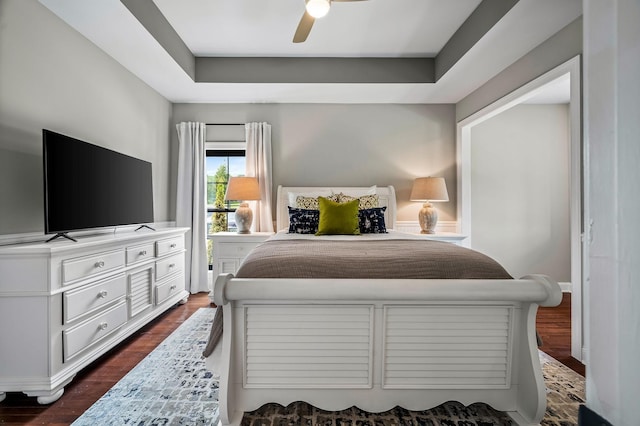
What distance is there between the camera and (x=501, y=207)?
4098 millimetres

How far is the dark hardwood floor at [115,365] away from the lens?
1632 millimetres

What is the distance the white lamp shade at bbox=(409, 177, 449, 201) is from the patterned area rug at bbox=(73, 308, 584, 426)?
6.74 feet

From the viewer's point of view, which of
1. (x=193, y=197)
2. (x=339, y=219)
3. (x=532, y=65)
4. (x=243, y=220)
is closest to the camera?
(x=532, y=65)

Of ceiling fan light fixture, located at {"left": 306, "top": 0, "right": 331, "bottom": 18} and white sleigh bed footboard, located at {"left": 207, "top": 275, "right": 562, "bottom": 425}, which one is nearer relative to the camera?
white sleigh bed footboard, located at {"left": 207, "top": 275, "right": 562, "bottom": 425}

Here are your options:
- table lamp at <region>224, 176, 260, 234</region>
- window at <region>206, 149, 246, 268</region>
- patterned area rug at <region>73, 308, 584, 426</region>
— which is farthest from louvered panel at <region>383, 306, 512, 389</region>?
window at <region>206, 149, 246, 268</region>

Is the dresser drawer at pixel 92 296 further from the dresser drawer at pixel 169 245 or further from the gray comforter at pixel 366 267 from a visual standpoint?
the gray comforter at pixel 366 267

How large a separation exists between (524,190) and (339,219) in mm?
2720

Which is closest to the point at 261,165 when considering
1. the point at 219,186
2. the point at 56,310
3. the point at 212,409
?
the point at 219,186

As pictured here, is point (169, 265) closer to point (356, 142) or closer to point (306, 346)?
point (306, 346)

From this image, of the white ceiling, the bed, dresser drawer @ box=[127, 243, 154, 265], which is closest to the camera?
the bed

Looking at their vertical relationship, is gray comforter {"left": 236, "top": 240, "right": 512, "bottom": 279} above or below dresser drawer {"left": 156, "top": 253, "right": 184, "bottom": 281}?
above

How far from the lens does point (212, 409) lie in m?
1.66

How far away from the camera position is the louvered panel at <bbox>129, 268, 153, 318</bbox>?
8.16ft

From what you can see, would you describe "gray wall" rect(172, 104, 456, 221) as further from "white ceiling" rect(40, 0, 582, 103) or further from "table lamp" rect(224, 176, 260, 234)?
"table lamp" rect(224, 176, 260, 234)
